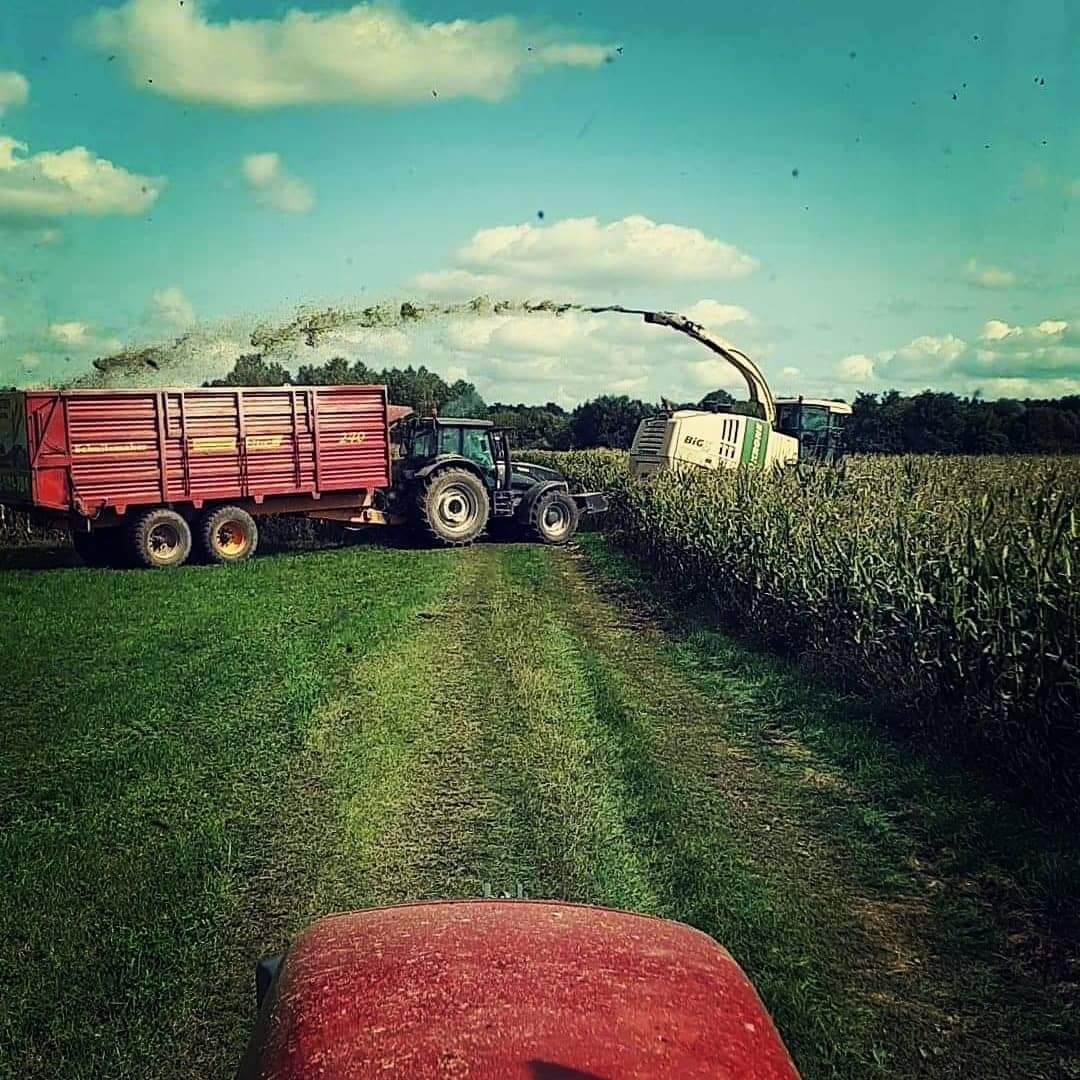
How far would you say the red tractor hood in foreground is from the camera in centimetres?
155

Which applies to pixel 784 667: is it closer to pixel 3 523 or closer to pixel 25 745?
pixel 25 745

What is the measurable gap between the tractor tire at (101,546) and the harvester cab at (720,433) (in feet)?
26.4

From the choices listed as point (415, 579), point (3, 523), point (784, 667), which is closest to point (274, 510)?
point (415, 579)

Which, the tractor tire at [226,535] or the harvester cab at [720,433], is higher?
the harvester cab at [720,433]

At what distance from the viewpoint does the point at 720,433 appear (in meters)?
18.9

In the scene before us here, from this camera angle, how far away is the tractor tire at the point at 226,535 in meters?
15.8

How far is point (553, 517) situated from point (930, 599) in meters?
12.0

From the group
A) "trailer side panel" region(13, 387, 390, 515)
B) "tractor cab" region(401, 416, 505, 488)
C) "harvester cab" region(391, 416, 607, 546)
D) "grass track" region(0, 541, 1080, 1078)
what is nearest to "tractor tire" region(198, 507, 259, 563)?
"trailer side panel" region(13, 387, 390, 515)

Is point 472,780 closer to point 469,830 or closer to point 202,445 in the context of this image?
point 469,830

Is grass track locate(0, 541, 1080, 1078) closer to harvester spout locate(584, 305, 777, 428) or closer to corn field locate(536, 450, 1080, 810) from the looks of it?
corn field locate(536, 450, 1080, 810)

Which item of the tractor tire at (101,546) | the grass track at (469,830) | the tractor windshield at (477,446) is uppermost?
the tractor windshield at (477,446)

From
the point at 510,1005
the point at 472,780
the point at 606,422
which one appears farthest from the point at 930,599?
the point at 606,422

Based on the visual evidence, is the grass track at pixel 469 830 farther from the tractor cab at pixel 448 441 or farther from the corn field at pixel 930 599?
the tractor cab at pixel 448 441

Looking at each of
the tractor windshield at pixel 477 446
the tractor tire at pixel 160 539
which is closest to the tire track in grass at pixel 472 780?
the tractor tire at pixel 160 539
